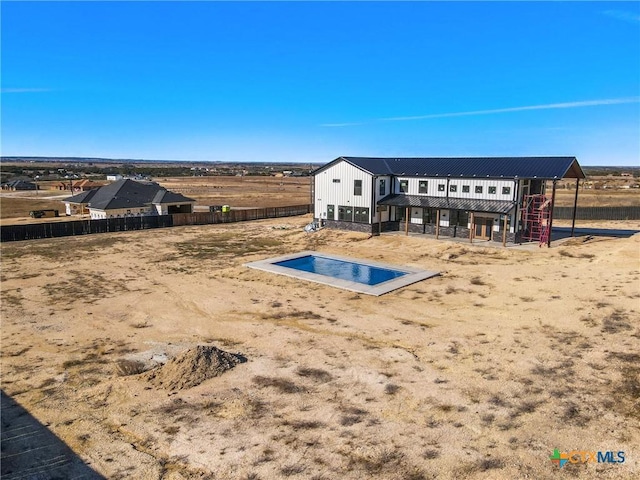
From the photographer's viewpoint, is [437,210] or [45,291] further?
[437,210]

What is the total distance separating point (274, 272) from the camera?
25.8 metres

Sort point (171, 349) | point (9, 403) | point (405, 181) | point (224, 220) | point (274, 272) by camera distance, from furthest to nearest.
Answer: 1. point (224, 220)
2. point (405, 181)
3. point (274, 272)
4. point (171, 349)
5. point (9, 403)

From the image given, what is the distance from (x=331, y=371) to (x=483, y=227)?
25.5m

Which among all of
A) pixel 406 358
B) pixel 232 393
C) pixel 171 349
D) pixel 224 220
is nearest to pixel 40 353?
pixel 171 349

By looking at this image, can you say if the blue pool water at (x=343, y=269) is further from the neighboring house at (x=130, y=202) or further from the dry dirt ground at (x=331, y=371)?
the neighboring house at (x=130, y=202)

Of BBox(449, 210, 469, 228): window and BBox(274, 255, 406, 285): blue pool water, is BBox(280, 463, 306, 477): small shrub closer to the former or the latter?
BBox(274, 255, 406, 285): blue pool water

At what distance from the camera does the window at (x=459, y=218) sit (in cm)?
3547

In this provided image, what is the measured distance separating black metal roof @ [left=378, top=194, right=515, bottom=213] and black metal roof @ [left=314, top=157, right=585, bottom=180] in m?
2.00

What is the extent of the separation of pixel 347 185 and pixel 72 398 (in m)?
30.7

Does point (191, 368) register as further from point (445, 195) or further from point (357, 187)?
point (445, 195)

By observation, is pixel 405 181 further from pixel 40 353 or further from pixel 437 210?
pixel 40 353

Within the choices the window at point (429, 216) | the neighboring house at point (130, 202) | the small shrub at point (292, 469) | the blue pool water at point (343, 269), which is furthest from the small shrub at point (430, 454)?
the neighboring house at point (130, 202)

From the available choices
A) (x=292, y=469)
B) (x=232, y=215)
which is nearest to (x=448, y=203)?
(x=232, y=215)

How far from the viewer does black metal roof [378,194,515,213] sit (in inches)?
1288
